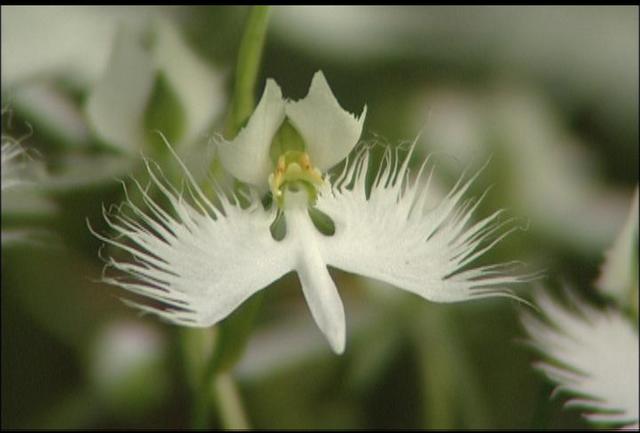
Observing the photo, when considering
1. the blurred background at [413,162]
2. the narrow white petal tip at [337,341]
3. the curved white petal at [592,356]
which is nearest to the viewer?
the narrow white petal tip at [337,341]

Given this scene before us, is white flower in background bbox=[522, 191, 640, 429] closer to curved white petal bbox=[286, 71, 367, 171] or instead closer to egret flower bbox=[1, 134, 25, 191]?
curved white petal bbox=[286, 71, 367, 171]

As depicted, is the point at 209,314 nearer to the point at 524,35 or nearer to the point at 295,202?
the point at 295,202

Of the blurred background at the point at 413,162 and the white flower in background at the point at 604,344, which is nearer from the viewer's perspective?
the white flower in background at the point at 604,344

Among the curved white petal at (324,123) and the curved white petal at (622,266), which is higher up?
the curved white petal at (324,123)

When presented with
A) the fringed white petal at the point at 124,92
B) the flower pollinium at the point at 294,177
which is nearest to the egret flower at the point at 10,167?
the fringed white petal at the point at 124,92

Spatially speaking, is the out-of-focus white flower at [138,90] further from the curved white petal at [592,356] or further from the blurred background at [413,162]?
the curved white petal at [592,356]

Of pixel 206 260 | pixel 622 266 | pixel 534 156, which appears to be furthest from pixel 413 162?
pixel 206 260

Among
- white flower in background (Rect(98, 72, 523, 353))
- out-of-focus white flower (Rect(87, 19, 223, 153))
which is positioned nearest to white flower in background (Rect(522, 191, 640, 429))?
white flower in background (Rect(98, 72, 523, 353))
